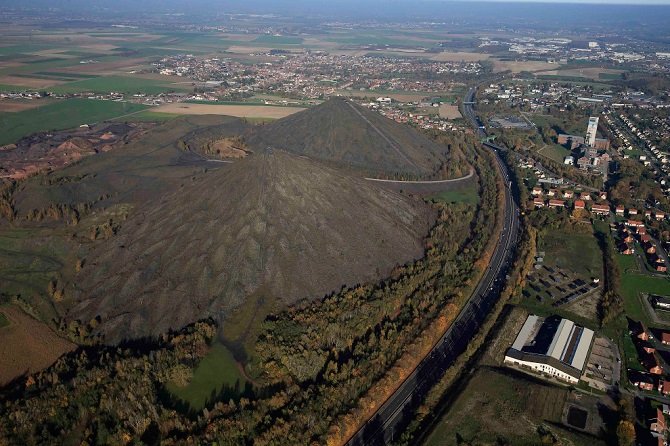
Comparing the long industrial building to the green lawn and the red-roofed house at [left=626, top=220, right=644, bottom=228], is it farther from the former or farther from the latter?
the green lawn

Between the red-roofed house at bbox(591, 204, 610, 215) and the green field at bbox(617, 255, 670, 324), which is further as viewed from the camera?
the red-roofed house at bbox(591, 204, 610, 215)

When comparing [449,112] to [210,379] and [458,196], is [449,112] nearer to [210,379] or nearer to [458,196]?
[458,196]

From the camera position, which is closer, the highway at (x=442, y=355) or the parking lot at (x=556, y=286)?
the highway at (x=442, y=355)

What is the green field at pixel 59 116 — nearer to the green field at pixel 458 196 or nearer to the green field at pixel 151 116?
the green field at pixel 151 116

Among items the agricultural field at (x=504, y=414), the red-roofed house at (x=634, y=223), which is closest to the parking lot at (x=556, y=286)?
the agricultural field at (x=504, y=414)

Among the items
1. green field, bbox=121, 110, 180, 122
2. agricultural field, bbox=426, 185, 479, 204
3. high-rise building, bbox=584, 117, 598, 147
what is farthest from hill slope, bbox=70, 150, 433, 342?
green field, bbox=121, 110, 180, 122

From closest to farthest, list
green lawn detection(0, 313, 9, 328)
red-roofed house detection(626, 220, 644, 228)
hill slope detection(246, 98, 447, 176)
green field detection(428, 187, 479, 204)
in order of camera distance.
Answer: green lawn detection(0, 313, 9, 328)
red-roofed house detection(626, 220, 644, 228)
green field detection(428, 187, 479, 204)
hill slope detection(246, 98, 447, 176)

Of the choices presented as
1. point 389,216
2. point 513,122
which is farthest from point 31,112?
point 513,122
